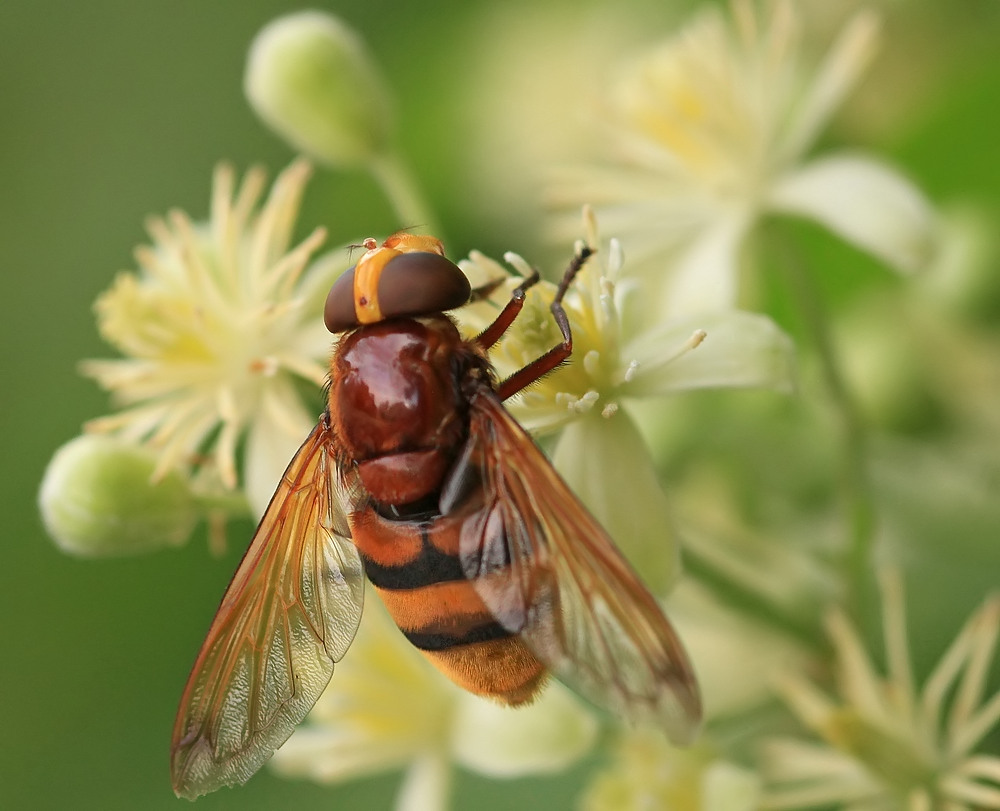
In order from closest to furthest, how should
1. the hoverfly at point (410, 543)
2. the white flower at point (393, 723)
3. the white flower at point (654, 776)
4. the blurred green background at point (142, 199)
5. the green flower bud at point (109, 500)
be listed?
the hoverfly at point (410, 543), the green flower bud at point (109, 500), the white flower at point (654, 776), the white flower at point (393, 723), the blurred green background at point (142, 199)

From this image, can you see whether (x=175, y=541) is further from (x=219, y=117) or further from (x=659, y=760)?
(x=219, y=117)

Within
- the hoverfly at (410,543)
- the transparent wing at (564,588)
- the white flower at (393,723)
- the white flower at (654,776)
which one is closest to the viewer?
the transparent wing at (564,588)

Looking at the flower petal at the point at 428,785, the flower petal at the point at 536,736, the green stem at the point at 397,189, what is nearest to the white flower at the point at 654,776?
the flower petal at the point at 536,736

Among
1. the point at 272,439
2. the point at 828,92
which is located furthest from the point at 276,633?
the point at 828,92

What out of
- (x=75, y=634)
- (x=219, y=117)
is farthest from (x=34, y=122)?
(x=75, y=634)

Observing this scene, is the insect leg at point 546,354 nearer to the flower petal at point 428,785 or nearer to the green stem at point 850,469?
the green stem at point 850,469

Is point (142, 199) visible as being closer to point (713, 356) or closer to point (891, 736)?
point (713, 356)
